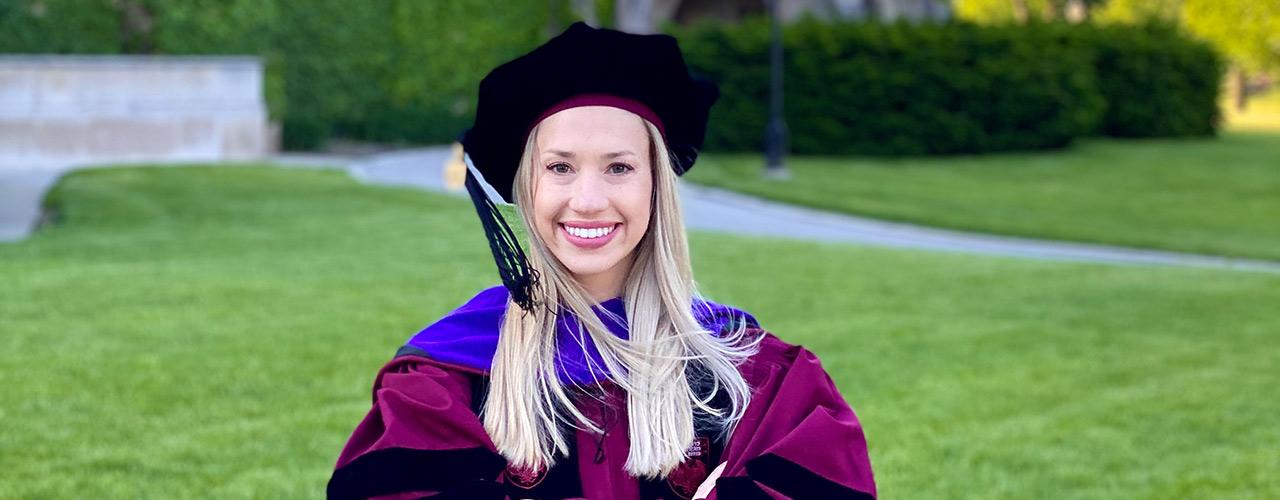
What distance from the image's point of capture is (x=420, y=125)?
27.7 m

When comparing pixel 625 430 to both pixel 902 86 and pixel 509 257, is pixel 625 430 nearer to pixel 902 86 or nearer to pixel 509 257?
pixel 509 257

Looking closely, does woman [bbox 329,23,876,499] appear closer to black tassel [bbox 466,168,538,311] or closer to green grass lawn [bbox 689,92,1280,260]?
black tassel [bbox 466,168,538,311]

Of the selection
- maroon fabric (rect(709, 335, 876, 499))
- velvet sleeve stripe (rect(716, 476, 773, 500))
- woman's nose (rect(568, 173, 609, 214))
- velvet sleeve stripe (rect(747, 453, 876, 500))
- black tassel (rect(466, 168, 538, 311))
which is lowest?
velvet sleeve stripe (rect(716, 476, 773, 500))

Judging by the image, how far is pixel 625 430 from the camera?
2.77 meters

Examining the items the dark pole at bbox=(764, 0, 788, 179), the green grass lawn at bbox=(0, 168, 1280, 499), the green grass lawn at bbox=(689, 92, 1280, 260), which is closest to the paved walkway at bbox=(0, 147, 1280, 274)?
the green grass lawn at bbox=(689, 92, 1280, 260)

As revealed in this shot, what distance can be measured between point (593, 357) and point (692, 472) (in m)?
0.28

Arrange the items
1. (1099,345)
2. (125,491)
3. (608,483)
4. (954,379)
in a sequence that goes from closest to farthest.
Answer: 1. (608,483)
2. (125,491)
3. (954,379)
4. (1099,345)

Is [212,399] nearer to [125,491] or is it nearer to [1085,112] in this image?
[125,491]

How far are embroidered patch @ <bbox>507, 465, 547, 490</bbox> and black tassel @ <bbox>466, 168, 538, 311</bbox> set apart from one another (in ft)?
0.96

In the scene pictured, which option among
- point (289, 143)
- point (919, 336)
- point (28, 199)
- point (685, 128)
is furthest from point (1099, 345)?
point (289, 143)

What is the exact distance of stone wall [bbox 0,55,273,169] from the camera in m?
21.3

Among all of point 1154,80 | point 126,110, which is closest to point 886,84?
point 1154,80

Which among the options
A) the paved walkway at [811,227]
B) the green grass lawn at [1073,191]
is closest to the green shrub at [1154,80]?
the green grass lawn at [1073,191]

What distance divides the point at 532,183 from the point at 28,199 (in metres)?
14.0
